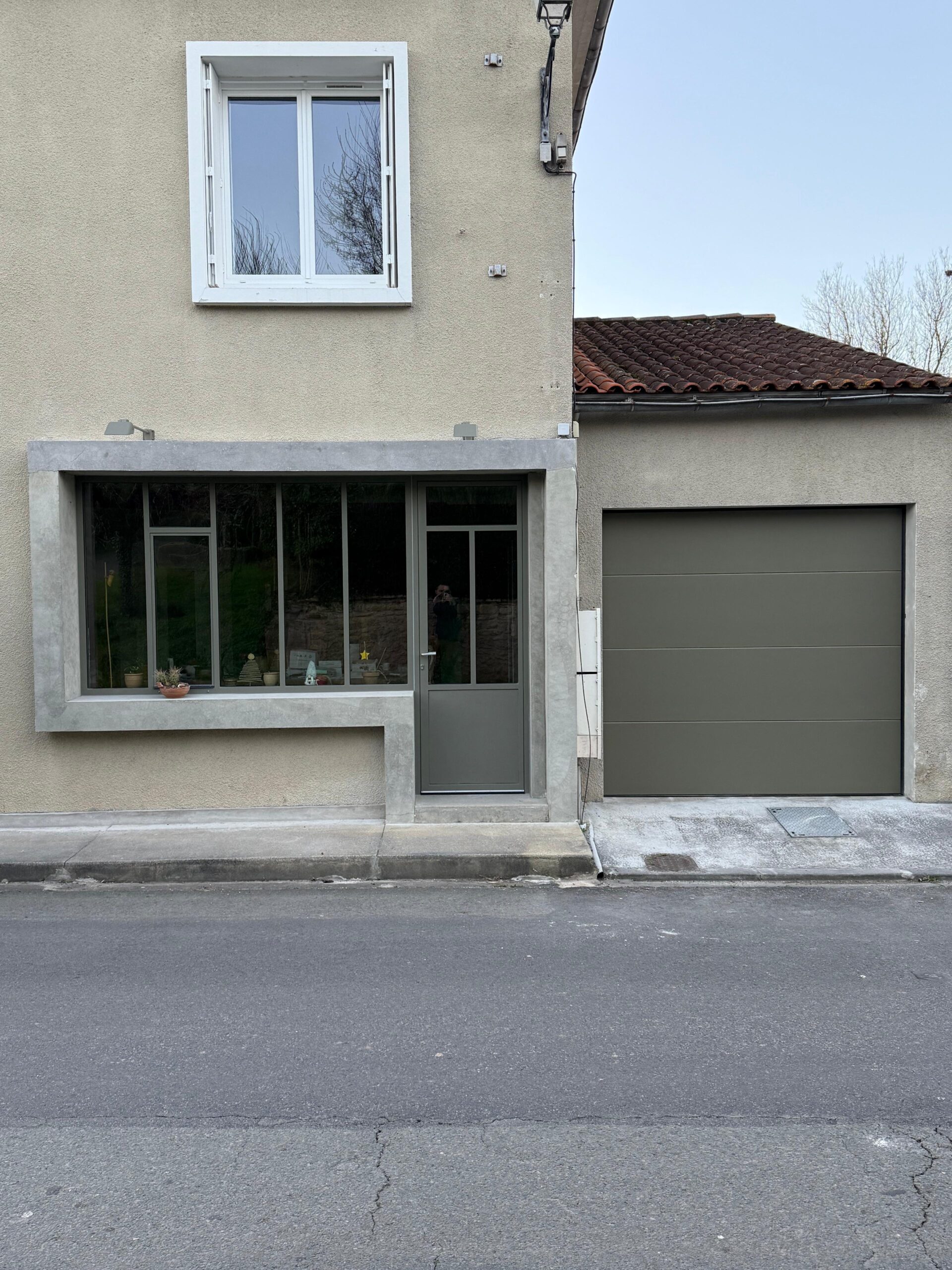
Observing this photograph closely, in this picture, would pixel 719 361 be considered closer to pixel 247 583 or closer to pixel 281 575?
pixel 281 575

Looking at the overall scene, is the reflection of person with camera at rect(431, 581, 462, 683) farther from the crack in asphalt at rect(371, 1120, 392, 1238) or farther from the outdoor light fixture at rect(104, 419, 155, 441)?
the crack in asphalt at rect(371, 1120, 392, 1238)

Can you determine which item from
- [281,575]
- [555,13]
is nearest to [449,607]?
[281,575]

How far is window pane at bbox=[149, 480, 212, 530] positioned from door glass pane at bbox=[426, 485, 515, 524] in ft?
6.15

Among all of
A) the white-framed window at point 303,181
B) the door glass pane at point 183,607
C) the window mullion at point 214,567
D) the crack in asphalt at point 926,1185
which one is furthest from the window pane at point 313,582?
the crack in asphalt at point 926,1185

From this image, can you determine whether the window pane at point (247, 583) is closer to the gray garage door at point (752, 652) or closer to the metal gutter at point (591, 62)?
the gray garage door at point (752, 652)

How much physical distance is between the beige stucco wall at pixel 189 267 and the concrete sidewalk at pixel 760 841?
11.1ft

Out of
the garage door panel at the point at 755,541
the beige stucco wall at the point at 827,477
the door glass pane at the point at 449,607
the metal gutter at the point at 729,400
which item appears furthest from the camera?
the garage door panel at the point at 755,541

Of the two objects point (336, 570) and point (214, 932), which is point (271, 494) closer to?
point (336, 570)

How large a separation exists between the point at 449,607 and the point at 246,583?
5.60 ft

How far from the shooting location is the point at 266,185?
8430mm

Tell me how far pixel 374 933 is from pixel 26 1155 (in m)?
2.67

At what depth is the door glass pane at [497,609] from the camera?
8.62 meters

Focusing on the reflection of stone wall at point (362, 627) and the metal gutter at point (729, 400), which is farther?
the metal gutter at point (729, 400)

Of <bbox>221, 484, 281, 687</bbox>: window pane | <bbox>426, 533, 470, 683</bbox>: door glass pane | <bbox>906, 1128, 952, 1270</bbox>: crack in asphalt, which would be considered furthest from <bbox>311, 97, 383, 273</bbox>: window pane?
<bbox>906, 1128, 952, 1270</bbox>: crack in asphalt
